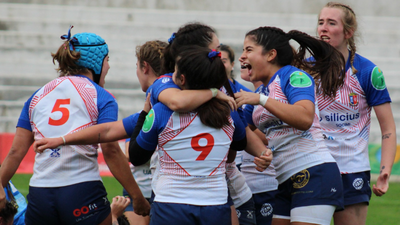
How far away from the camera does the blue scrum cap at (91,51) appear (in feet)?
10.3

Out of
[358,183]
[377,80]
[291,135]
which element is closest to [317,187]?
[291,135]

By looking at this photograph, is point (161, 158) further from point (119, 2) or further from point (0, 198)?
point (119, 2)

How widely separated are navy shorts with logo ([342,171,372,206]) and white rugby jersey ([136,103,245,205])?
124cm

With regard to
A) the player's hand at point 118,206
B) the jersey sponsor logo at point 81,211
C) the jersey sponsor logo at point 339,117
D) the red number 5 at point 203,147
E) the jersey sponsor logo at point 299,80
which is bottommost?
the player's hand at point 118,206

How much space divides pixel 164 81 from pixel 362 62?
167cm

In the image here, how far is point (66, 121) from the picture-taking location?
9.62 feet

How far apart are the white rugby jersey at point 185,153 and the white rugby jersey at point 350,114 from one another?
48.6 inches

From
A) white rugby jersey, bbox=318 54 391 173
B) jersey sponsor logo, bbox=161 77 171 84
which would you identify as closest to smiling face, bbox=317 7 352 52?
white rugby jersey, bbox=318 54 391 173

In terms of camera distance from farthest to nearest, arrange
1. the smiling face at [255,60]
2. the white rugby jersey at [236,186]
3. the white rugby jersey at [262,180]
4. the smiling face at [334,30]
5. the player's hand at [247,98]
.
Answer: the white rugby jersey at [262,180], the smiling face at [334,30], the white rugby jersey at [236,186], the smiling face at [255,60], the player's hand at [247,98]

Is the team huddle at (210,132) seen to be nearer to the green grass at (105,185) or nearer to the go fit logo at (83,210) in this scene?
the go fit logo at (83,210)

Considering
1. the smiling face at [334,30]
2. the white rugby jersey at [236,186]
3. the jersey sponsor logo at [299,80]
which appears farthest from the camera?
the smiling face at [334,30]

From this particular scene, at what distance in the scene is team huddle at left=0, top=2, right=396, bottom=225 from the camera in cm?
247

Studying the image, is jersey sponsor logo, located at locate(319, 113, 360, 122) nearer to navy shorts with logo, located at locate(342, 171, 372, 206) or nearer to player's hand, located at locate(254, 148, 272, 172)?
navy shorts with logo, located at locate(342, 171, 372, 206)

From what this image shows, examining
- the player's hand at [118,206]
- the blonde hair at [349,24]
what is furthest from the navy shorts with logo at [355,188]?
the player's hand at [118,206]
